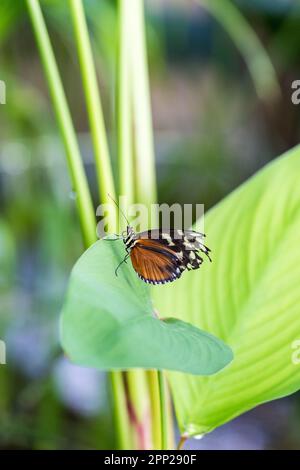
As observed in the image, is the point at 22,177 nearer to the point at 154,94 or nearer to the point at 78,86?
the point at 78,86

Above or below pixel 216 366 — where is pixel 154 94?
above

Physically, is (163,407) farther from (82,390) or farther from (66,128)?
(82,390)

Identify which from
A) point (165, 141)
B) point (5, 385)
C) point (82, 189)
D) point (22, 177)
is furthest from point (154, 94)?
point (82, 189)

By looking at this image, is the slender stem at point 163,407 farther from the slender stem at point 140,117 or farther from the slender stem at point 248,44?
the slender stem at point 248,44

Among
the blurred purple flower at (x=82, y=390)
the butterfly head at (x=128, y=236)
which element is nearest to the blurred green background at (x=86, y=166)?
the blurred purple flower at (x=82, y=390)

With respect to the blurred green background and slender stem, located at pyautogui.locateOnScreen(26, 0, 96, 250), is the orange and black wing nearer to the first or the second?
slender stem, located at pyautogui.locateOnScreen(26, 0, 96, 250)

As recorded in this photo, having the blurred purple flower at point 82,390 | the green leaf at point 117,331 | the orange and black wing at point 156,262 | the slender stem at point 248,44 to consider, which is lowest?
A: the blurred purple flower at point 82,390

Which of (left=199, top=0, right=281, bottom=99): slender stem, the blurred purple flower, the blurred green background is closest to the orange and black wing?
the blurred green background
